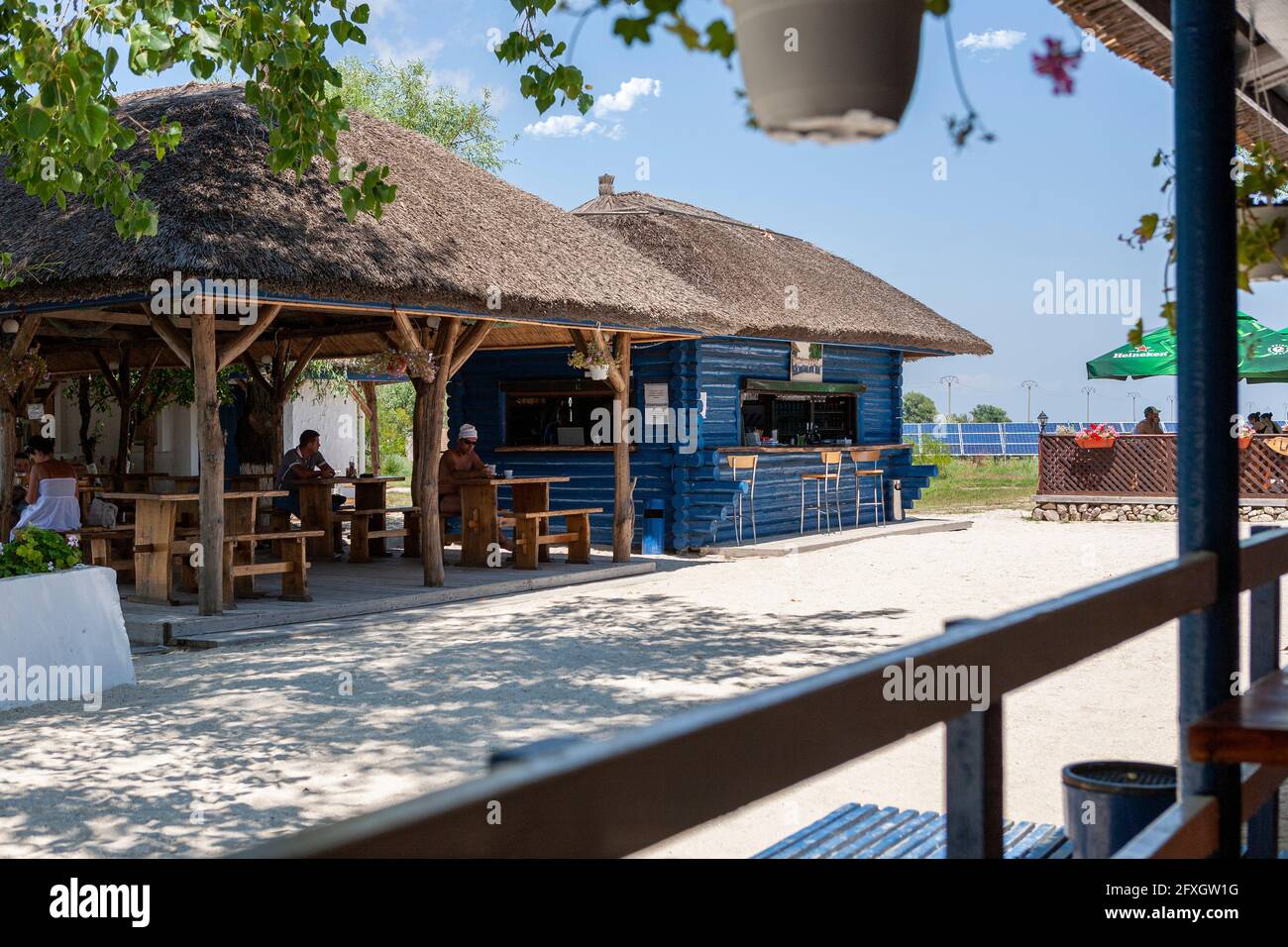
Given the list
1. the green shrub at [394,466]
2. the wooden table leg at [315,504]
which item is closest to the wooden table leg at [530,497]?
the wooden table leg at [315,504]

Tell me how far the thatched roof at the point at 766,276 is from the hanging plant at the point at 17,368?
7.21m

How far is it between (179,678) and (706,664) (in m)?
3.11

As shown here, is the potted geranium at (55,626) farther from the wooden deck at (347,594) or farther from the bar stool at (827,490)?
the bar stool at (827,490)

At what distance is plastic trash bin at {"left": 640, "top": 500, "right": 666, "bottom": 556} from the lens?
14344 mm

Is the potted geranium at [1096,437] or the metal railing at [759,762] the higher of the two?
the potted geranium at [1096,437]

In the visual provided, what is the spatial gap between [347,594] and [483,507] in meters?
2.10

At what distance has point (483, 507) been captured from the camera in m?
12.2

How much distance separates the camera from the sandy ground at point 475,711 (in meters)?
4.74

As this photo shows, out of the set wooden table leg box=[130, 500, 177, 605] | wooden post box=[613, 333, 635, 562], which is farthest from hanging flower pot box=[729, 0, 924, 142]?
wooden post box=[613, 333, 635, 562]

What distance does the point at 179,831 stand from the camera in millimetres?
4516

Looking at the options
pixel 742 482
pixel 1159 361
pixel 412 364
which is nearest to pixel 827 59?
pixel 412 364

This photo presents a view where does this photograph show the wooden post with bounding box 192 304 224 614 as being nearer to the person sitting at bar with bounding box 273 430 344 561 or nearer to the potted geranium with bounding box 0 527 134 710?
the potted geranium with bounding box 0 527 134 710

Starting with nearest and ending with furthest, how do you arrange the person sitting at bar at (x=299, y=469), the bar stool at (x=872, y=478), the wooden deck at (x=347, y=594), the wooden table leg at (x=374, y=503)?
the wooden deck at (x=347, y=594)
the person sitting at bar at (x=299, y=469)
the wooden table leg at (x=374, y=503)
the bar stool at (x=872, y=478)
